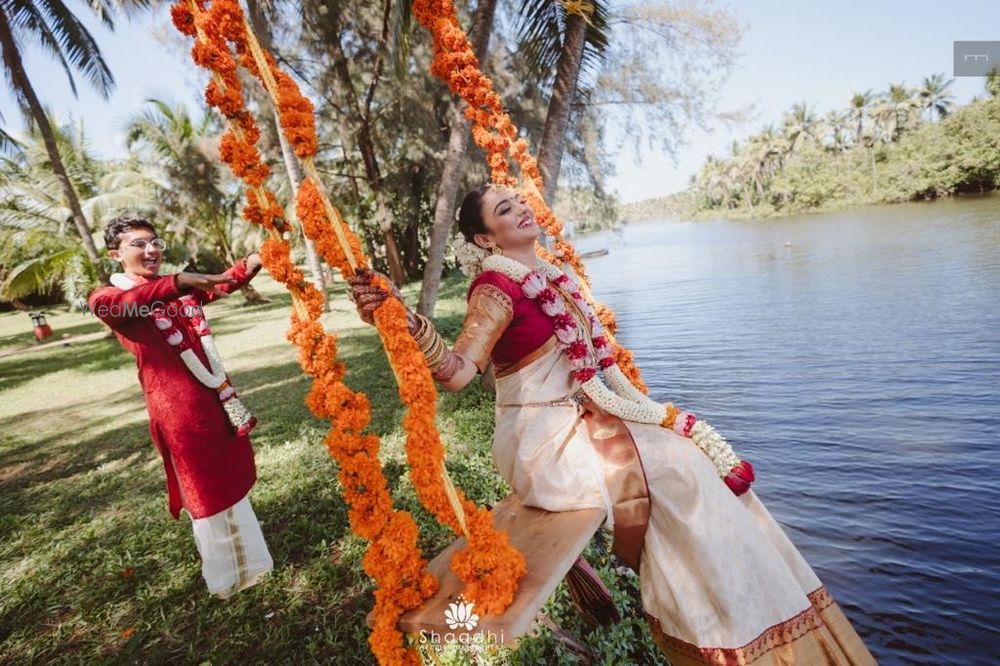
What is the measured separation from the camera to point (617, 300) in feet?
53.7

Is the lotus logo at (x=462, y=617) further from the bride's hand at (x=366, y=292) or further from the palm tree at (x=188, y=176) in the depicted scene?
the palm tree at (x=188, y=176)

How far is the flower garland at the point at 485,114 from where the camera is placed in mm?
2969

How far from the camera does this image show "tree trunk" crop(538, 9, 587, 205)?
6020mm

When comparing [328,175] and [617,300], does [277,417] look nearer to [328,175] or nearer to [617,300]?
[617,300]

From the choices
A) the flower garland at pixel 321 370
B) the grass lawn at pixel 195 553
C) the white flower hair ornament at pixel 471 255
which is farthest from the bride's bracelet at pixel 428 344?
the grass lawn at pixel 195 553

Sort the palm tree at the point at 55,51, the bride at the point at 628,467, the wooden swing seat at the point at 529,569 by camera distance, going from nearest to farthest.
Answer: the wooden swing seat at the point at 529,569, the bride at the point at 628,467, the palm tree at the point at 55,51

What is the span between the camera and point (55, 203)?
22.1 m

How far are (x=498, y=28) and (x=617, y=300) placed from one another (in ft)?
29.1

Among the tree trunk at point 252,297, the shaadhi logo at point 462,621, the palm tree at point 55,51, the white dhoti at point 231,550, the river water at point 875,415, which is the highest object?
the palm tree at point 55,51

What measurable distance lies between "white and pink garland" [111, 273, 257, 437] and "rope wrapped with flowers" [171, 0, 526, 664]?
1621 mm

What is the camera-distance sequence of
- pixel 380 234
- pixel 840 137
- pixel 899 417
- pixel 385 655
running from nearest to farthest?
pixel 385 655 → pixel 899 417 → pixel 380 234 → pixel 840 137

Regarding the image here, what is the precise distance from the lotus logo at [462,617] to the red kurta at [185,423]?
213cm

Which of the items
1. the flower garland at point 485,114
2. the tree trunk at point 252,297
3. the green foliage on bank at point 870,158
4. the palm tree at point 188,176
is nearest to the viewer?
the flower garland at point 485,114

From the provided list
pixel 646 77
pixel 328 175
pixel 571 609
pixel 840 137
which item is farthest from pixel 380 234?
pixel 840 137
